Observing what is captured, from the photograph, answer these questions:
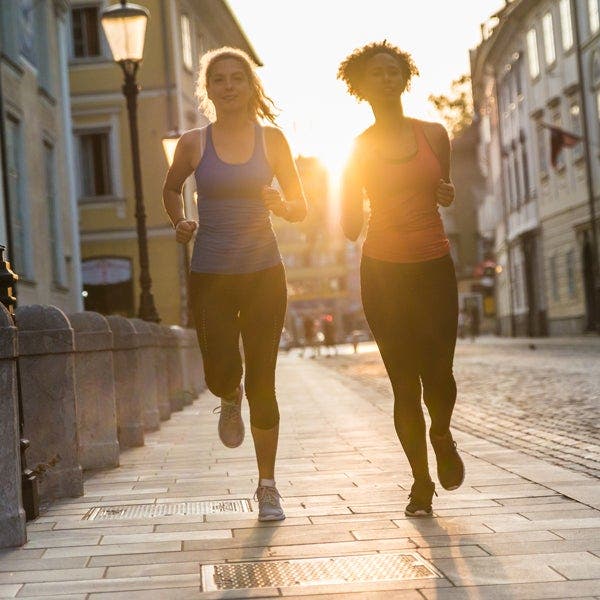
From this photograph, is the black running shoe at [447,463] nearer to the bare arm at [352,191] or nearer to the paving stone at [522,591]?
the bare arm at [352,191]

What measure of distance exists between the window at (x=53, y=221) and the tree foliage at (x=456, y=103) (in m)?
49.4

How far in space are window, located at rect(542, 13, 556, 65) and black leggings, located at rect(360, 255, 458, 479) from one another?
3840cm

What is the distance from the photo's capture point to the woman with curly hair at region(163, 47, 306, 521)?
19.3ft

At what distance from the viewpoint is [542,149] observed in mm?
45688

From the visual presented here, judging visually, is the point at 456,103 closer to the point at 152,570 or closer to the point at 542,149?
the point at 542,149

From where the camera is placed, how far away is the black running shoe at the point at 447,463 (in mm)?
5941

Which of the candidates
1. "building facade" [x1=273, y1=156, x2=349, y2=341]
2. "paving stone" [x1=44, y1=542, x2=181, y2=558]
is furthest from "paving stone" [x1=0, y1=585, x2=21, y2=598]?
"building facade" [x1=273, y1=156, x2=349, y2=341]

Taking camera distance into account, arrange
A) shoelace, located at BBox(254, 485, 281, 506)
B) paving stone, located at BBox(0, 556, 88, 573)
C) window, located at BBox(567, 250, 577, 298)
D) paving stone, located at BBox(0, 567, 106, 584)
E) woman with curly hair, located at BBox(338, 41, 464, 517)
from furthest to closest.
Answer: window, located at BBox(567, 250, 577, 298) < shoelace, located at BBox(254, 485, 281, 506) < woman with curly hair, located at BBox(338, 41, 464, 517) < paving stone, located at BBox(0, 556, 88, 573) < paving stone, located at BBox(0, 567, 106, 584)

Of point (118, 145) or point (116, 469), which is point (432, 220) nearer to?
point (116, 469)

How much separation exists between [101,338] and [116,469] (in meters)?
0.84

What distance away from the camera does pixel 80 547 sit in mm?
5430

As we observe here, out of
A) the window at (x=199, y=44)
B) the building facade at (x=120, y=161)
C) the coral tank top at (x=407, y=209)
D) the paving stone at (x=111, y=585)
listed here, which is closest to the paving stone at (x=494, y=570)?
the paving stone at (x=111, y=585)

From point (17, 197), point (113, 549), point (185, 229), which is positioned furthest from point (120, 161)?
point (113, 549)

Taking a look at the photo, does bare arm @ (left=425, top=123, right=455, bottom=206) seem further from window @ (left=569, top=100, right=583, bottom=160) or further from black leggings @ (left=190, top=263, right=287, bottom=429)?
window @ (left=569, top=100, right=583, bottom=160)
